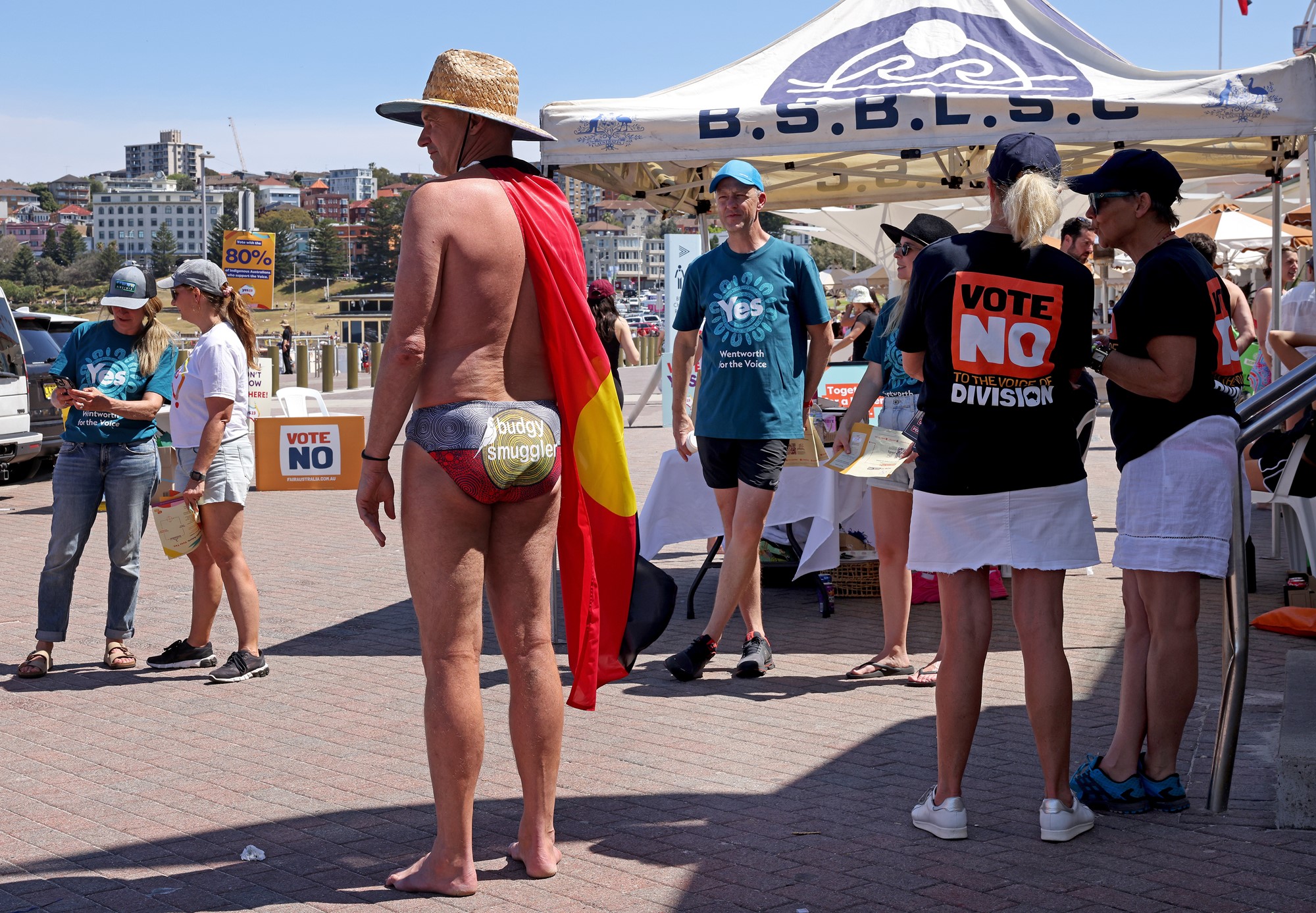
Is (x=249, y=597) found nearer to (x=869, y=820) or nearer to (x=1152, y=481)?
(x=869, y=820)

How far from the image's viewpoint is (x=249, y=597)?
6266mm

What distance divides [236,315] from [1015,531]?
3.98m

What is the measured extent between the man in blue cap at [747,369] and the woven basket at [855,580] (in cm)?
192

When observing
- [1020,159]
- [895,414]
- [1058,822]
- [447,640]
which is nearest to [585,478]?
[447,640]

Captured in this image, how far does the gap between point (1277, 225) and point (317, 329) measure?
15370 centimetres

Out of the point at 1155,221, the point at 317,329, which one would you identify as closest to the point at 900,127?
the point at 1155,221

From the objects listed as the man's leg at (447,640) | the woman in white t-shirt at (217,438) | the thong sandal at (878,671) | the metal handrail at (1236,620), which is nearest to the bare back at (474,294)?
the man's leg at (447,640)

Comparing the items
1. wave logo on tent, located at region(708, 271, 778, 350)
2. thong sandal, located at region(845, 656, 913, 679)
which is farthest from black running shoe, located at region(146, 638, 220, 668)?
thong sandal, located at region(845, 656, 913, 679)

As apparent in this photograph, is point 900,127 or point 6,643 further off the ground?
point 900,127

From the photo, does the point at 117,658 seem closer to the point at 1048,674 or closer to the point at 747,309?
the point at 747,309

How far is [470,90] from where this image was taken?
3756 mm

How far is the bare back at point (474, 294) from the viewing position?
3.57 meters

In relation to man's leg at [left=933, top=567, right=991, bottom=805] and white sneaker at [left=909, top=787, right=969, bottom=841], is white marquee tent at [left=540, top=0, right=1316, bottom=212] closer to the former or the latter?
man's leg at [left=933, top=567, right=991, bottom=805]

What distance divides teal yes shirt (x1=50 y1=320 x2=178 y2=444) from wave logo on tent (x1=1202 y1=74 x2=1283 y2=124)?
5.17 m
